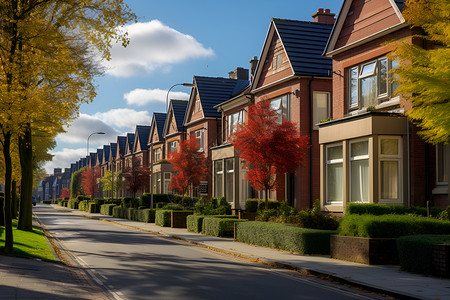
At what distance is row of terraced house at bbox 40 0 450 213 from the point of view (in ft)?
65.5

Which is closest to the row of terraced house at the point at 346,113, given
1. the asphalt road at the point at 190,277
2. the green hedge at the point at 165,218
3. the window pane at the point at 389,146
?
the window pane at the point at 389,146

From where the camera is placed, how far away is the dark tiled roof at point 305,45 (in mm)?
29234

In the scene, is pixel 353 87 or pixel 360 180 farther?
pixel 353 87

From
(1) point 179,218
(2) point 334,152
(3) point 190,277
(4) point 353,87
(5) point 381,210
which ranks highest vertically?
(4) point 353,87

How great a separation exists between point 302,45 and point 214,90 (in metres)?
19.3

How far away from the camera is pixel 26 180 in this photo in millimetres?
24219

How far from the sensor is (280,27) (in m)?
30.9

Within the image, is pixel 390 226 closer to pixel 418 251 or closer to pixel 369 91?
pixel 418 251

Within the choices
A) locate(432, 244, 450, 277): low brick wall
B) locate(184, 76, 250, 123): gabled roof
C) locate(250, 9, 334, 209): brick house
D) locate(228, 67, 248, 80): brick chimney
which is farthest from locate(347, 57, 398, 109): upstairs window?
locate(228, 67, 248, 80): brick chimney

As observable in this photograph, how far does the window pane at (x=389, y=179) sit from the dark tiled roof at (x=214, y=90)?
27.0 m

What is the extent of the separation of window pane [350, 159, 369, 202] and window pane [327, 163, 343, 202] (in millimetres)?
1246

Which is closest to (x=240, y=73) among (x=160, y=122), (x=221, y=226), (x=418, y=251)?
(x=160, y=122)

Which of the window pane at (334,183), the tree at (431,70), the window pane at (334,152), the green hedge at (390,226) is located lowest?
the green hedge at (390,226)

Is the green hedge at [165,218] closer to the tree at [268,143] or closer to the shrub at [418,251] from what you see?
the tree at [268,143]
